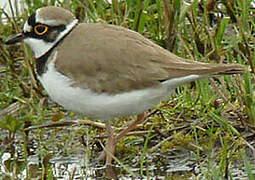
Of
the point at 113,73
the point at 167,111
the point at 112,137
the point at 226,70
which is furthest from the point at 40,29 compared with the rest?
the point at 226,70

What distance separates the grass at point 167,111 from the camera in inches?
208

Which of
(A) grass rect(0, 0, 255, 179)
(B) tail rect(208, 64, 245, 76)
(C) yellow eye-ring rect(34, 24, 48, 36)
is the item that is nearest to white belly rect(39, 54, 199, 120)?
(B) tail rect(208, 64, 245, 76)

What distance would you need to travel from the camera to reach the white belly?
16.8 feet

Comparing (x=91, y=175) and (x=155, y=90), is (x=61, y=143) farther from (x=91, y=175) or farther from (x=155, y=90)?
(x=155, y=90)

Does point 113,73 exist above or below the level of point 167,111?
above

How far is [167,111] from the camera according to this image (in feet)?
19.5

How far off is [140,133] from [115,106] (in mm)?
621

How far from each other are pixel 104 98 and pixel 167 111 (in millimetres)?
938

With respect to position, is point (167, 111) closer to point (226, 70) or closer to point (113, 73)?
point (113, 73)

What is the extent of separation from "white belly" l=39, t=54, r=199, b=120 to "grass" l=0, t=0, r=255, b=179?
249mm

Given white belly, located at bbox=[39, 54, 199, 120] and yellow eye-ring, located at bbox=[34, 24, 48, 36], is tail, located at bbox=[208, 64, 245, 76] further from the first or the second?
yellow eye-ring, located at bbox=[34, 24, 48, 36]

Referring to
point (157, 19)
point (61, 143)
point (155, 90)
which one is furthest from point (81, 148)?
point (157, 19)

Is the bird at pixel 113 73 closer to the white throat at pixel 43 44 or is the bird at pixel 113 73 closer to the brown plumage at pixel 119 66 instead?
the brown plumage at pixel 119 66

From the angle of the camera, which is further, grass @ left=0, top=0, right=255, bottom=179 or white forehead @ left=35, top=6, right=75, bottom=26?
white forehead @ left=35, top=6, right=75, bottom=26
